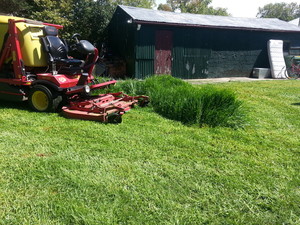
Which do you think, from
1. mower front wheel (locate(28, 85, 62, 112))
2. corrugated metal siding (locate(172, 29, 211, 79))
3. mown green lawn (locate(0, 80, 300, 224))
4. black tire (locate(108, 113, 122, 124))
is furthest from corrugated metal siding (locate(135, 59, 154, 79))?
black tire (locate(108, 113, 122, 124))

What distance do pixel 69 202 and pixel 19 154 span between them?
1.33 metres

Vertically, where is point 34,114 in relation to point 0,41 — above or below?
below

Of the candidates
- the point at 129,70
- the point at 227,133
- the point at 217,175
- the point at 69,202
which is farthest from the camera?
the point at 129,70

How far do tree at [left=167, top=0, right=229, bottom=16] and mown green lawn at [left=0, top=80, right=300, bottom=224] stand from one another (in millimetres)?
40166

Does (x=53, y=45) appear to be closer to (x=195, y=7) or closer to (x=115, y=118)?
(x=115, y=118)

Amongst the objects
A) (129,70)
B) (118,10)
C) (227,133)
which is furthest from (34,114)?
(118,10)

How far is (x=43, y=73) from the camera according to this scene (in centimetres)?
539

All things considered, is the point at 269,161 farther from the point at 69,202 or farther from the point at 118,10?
the point at 118,10

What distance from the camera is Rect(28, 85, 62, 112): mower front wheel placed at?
5.10m

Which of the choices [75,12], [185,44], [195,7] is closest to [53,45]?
[185,44]

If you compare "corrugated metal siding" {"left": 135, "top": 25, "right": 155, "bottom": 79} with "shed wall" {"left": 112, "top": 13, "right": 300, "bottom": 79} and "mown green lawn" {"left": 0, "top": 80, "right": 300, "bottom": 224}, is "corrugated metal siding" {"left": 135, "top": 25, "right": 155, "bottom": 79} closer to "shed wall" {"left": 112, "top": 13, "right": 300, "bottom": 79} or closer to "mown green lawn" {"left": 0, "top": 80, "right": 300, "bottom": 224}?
"shed wall" {"left": 112, "top": 13, "right": 300, "bottom": 79}

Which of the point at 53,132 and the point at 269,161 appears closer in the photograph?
the point at 269,161

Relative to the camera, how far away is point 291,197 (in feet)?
8.54

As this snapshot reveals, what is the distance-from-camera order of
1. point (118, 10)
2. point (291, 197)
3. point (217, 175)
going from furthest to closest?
point (118, 10) → point (217, 175) → point (291, 197)
